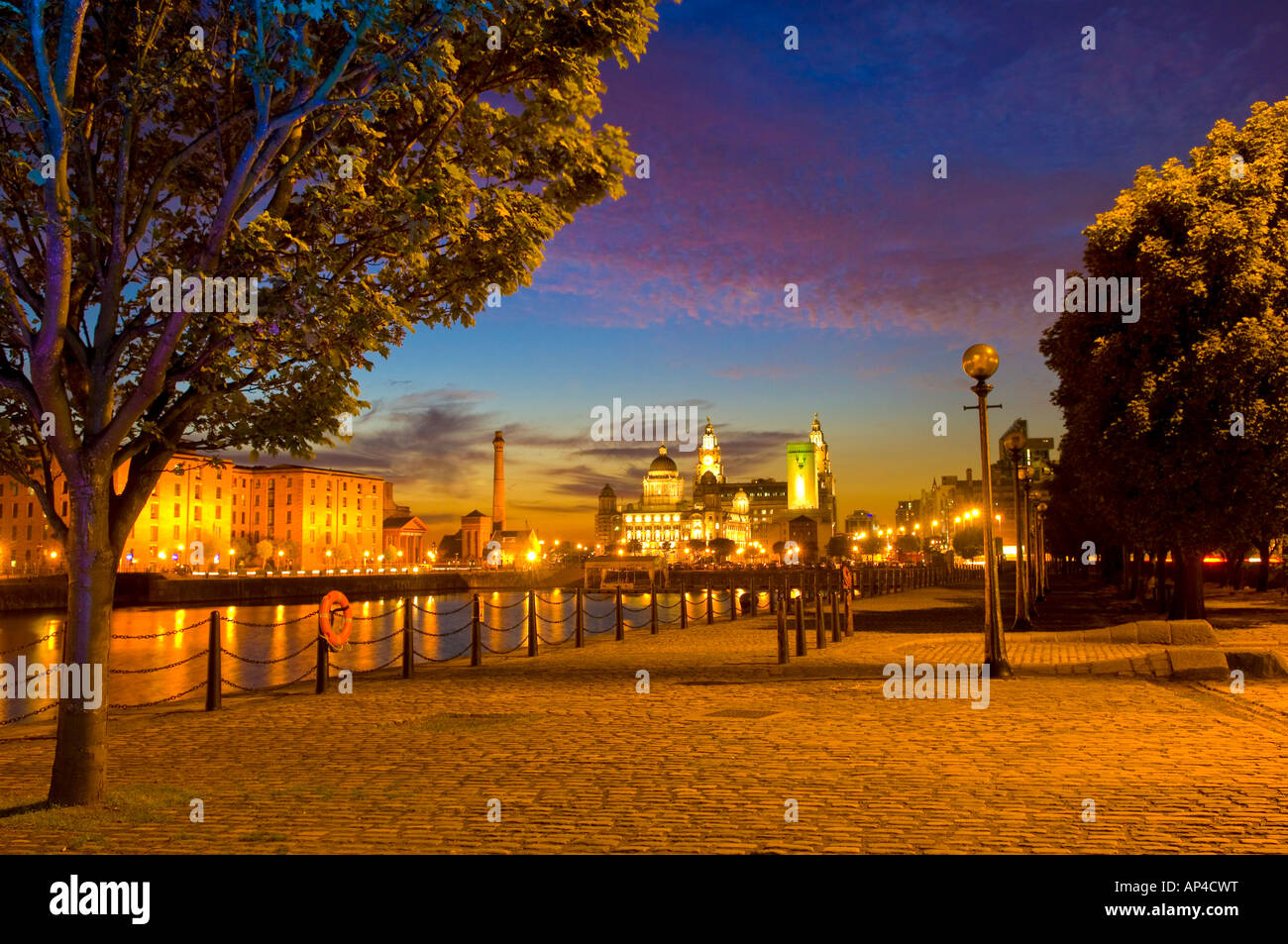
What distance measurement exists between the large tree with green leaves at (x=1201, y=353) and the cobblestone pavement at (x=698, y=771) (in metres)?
9.30

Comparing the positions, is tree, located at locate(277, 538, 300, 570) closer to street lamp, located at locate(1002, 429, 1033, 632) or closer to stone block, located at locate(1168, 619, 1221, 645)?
street lamp, located at locate(1002, 429, 1033, 632)

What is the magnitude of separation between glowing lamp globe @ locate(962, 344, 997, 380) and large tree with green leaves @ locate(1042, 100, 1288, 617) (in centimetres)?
856

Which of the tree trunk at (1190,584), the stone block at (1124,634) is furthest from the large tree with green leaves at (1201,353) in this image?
the stone block at (1124,634)

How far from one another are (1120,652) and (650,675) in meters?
8.49

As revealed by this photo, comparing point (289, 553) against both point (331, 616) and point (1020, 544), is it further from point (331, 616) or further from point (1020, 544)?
point (331, 616)

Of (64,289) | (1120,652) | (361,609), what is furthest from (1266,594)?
(361,609)

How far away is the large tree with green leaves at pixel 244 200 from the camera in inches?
279

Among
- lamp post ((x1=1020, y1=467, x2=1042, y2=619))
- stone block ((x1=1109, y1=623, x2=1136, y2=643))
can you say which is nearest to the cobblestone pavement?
stone block ((x1=1109, y1=623, x2=1136, y2=643))

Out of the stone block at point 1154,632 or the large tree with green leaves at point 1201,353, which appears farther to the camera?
the large tree with green leaves at point 1201,353

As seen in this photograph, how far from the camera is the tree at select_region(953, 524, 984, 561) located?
154m

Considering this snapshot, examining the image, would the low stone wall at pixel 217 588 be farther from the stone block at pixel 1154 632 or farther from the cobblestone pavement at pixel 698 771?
the stone block at pixel 1154 632

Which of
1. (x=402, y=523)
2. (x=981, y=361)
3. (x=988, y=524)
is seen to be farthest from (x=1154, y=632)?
(x=402, y=523)

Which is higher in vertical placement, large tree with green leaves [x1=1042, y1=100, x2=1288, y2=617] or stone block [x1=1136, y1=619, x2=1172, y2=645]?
large tree with green leaves [x1=1042, y1=100, x2=1288, y2=617]

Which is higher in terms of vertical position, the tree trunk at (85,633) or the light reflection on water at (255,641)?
the tree trunk at (85,633)
